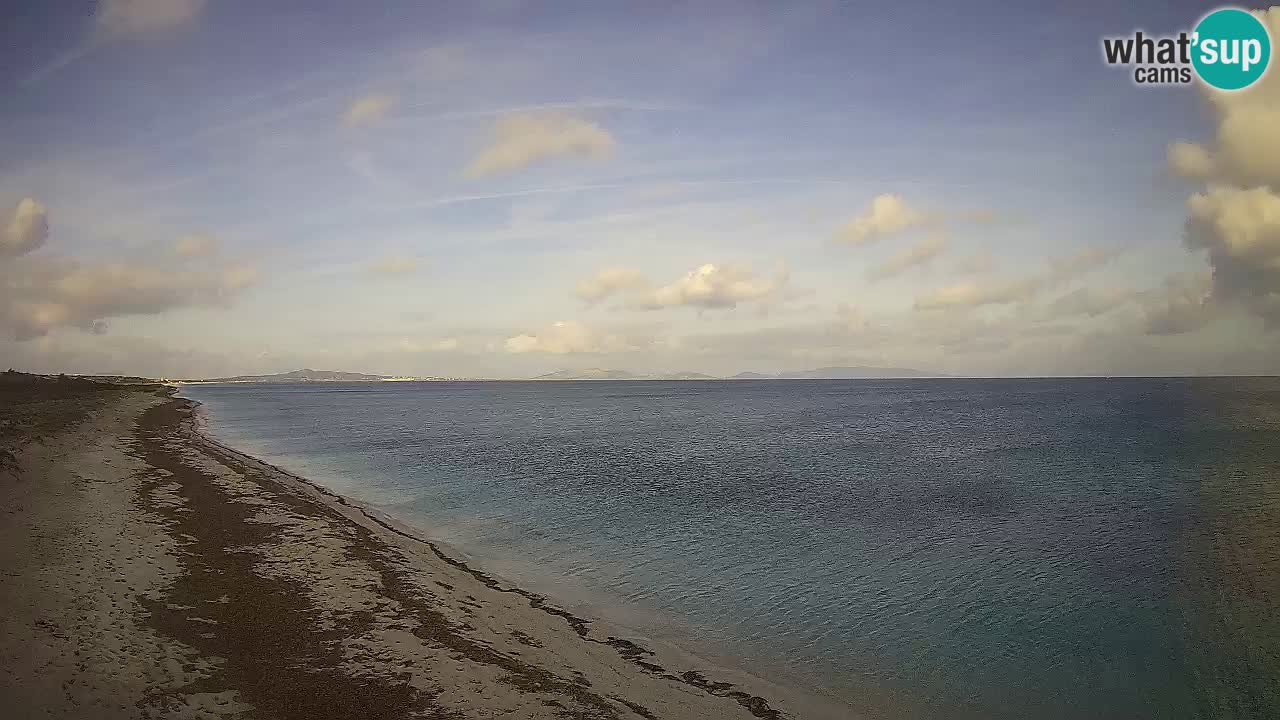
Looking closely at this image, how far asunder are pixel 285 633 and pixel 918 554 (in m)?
21.3

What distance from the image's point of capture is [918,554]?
2506 cm

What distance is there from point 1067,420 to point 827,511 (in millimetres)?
77380

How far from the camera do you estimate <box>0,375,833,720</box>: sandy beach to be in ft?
37.7

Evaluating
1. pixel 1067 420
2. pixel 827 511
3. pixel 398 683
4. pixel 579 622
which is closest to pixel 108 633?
pixel 398 683

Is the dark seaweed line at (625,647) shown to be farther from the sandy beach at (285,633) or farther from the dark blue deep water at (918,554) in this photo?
the dark blue deep water at (918,554)

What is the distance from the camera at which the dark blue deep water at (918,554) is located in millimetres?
15398

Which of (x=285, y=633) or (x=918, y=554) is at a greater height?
(x=285, y=633)

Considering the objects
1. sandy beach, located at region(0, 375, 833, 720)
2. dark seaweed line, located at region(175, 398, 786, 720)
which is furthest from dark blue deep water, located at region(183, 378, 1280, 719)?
sandy beach, located at region(0, 375, 833, 720)

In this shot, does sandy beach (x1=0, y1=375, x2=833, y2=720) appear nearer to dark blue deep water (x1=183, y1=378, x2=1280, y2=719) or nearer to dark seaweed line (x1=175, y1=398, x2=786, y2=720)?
dark seaweed line (x1=175, y1=398, x2=786, y2=720)

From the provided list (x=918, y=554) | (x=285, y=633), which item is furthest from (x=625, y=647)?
(x=918, y=554)

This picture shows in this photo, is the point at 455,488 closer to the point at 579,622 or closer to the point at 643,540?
the point at 643,540

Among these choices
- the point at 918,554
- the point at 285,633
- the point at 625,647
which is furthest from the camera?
the point at 918,554

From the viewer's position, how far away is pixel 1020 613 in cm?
1923

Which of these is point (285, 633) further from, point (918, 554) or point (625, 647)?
point (918, 554)
